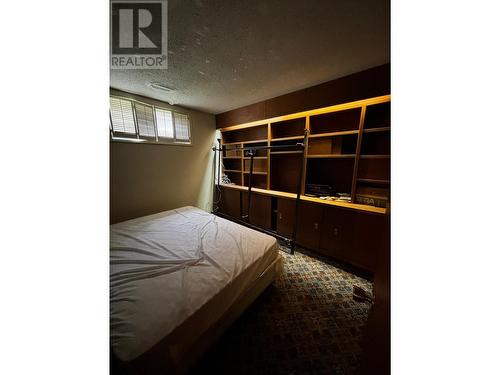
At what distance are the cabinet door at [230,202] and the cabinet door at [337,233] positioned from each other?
1852 mm

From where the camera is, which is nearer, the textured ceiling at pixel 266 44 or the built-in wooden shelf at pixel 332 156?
the textured ceiling at pixel 266 44

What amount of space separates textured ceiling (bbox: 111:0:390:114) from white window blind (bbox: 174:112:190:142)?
88 centimetres

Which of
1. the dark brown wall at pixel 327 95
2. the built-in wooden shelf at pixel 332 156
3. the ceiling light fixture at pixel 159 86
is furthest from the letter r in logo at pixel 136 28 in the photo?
the built-in wooden shelf at pixel 332 156

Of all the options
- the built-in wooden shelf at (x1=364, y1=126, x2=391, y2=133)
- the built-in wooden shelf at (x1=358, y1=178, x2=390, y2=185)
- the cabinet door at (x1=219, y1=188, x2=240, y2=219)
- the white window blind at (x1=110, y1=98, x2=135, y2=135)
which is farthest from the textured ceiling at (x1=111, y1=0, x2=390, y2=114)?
the cabinet door at (x1=219, y1=188, x2=240, y2=219)

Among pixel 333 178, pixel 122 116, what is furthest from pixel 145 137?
pixel 333 178

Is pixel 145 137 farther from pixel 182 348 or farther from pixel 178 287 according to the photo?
pixel 182 348

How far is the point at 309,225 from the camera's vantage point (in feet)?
8.40

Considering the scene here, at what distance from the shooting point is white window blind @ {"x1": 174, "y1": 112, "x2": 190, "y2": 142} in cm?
345

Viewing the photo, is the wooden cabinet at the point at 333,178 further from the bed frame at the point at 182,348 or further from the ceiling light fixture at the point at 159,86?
the bed frame at the point at 182,348

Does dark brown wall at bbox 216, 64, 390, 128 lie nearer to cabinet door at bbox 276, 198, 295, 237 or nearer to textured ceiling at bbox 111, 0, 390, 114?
textured ceiling at bbox 111, 0, 390, 114

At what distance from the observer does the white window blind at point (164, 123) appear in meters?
3.21

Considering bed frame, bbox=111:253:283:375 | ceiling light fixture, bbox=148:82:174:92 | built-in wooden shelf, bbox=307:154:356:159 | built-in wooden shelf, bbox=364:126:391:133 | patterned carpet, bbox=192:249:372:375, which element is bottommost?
patterned carpet, bbox=192:249:372:375
